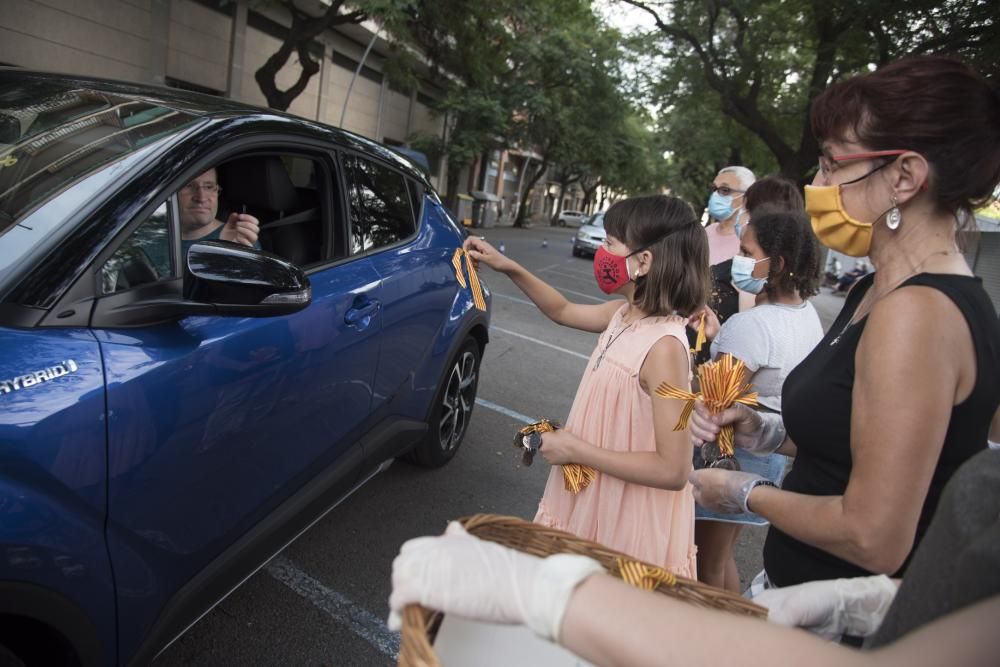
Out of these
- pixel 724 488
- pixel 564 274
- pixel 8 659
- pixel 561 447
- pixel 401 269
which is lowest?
pixel 564 274

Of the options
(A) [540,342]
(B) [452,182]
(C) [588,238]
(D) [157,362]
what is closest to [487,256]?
(D) [157,362]

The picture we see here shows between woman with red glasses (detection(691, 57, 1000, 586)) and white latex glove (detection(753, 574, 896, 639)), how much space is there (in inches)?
2.0

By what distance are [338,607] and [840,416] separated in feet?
6.78

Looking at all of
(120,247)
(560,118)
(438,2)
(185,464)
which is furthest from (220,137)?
(560,118)

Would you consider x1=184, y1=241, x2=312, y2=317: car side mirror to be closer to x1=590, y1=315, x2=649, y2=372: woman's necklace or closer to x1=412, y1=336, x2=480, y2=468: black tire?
x1=590, y1=315, x2=649, y2=372: woman's necklace

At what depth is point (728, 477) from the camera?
151cm

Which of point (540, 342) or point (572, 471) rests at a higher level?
point (572, 471)

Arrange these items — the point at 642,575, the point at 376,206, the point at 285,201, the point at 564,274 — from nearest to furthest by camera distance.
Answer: the point at 642,575
the point at 285,201
the point at 376,206
the point at 564,274

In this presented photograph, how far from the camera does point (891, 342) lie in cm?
113

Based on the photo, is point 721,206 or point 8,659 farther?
point 721,206

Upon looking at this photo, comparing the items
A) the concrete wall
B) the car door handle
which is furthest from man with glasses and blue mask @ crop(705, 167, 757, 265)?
the concrete wall

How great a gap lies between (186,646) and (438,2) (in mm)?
14884

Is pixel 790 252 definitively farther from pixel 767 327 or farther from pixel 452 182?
pixel 452 182

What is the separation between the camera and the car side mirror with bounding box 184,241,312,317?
5.44 feet
